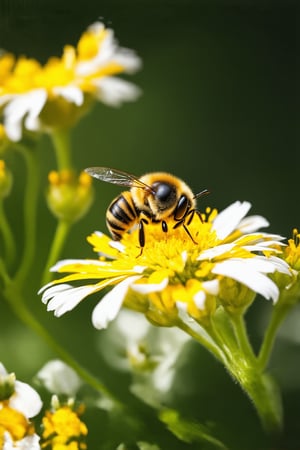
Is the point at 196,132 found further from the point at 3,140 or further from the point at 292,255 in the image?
the point at 292,255

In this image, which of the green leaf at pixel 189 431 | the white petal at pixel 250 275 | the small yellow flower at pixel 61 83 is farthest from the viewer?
the small yellow flower at pixel 61 83

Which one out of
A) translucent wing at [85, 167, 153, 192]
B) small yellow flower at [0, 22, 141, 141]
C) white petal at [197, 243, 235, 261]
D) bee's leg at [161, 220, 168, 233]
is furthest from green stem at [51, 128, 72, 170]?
white petal at [197, 243, 235, 261]

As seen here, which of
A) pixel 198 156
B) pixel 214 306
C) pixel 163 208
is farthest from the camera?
pixel 198 156

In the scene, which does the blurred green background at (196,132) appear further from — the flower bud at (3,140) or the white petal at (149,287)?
the white petal at (149,287)

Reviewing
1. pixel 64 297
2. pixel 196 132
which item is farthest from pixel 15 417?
pixel 196 132

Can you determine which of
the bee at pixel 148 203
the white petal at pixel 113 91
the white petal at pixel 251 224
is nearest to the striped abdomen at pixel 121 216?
the bee at pixel 148 203

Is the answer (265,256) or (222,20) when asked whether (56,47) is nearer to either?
(222,20)

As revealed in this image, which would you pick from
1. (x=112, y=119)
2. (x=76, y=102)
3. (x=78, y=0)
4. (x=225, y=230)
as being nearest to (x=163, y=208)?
(x=225, y=230)
